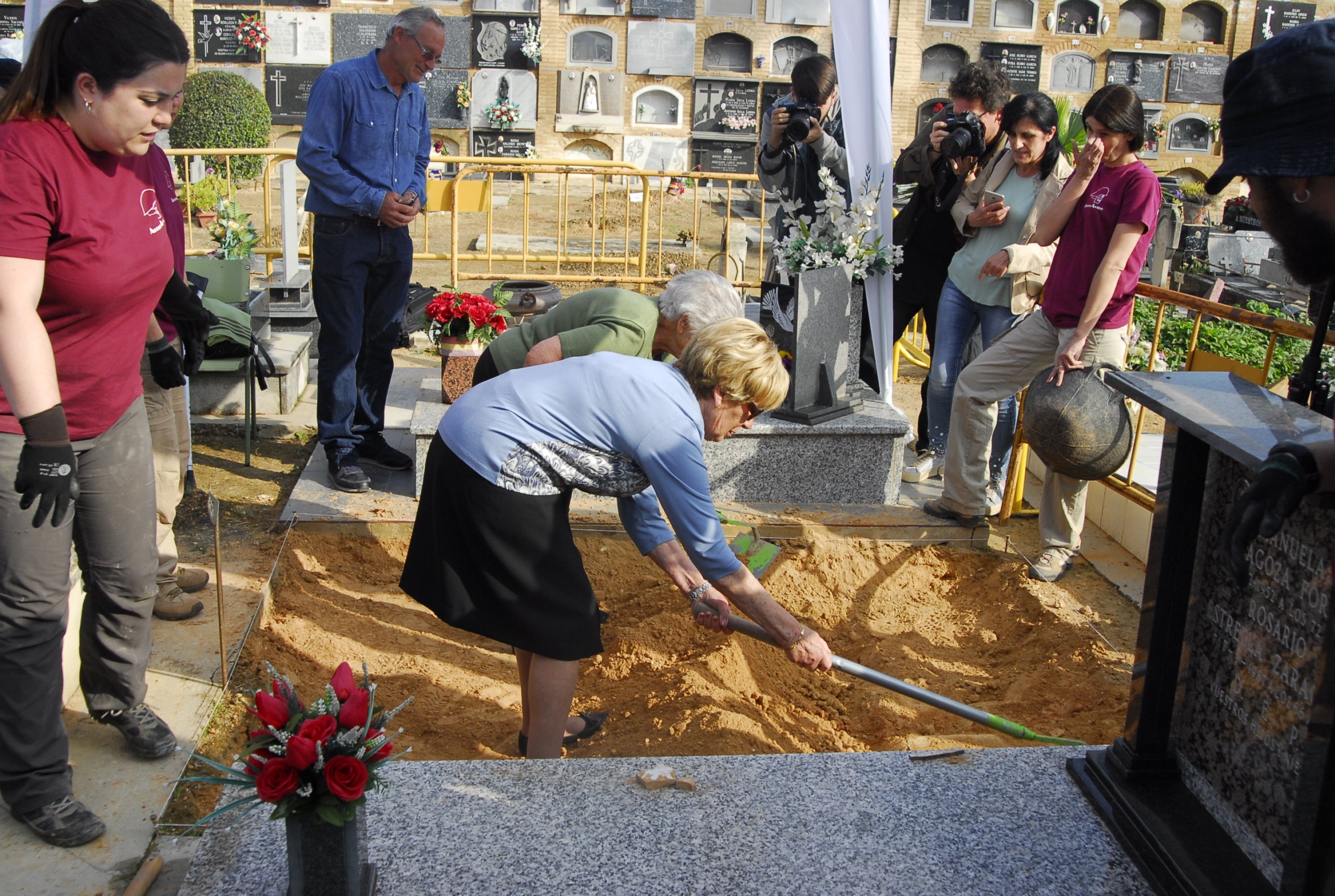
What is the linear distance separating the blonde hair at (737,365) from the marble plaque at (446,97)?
18.5 meters

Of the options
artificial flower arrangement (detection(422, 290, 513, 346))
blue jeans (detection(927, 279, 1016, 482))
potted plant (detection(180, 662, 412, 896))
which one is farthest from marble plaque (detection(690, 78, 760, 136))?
potted plant (detection(180, 662, 412, 896))

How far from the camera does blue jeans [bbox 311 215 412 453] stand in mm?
4461

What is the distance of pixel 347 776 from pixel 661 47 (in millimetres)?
20003

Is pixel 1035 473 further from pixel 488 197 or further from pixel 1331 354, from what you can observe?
pixel 488 197

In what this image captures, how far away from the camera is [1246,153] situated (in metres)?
1.77

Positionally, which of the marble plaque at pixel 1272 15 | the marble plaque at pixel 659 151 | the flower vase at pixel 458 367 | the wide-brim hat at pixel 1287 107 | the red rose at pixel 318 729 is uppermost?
the marble plaque at pixel 1272 15

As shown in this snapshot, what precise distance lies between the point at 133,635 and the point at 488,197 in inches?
262

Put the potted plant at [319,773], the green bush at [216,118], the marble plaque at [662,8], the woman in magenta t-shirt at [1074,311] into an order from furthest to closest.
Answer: the marble plaque at [662,8] < the green bush at [216,118] < the woman in magenta t-shirt at [1074,311] < the potted plant at [319,773]

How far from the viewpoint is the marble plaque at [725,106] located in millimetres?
20297

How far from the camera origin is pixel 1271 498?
1.76m

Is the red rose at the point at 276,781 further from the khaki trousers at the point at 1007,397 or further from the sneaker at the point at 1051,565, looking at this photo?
the sneaker at the point at 1051,565

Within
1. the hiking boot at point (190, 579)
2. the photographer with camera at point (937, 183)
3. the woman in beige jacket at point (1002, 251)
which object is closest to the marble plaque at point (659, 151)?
the photographer with camera at point (937, 183)

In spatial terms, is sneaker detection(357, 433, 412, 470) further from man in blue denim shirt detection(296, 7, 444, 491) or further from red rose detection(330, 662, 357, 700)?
red rose detection(330, 662, 357, 700)

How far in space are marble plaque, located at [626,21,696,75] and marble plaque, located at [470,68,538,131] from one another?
1.88 meters
